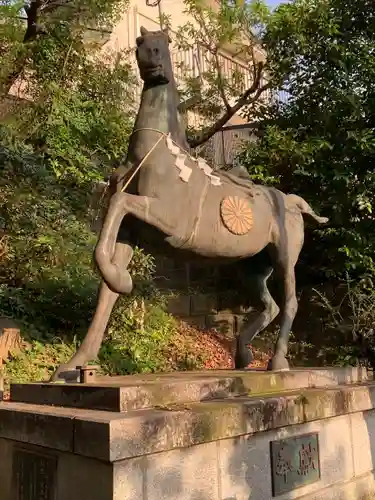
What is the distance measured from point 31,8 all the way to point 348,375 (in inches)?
272

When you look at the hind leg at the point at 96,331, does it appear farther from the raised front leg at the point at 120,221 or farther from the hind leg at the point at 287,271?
the hind leg at the point at 287,271

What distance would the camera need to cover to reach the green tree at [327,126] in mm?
8523

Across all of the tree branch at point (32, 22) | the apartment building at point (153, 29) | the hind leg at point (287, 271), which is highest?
the apartment building at point (153, 29)

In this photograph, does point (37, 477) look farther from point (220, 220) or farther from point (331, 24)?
point (331, 24)

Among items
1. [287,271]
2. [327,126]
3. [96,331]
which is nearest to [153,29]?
[327,126]

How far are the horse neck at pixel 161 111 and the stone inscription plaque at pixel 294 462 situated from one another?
2259 millimetres

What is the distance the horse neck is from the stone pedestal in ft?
6.04

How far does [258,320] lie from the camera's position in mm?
4789

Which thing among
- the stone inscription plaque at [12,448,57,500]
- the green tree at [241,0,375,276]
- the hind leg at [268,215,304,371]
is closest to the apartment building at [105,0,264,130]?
the green tree at [241,0,375,276]

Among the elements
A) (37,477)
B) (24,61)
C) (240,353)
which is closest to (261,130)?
(24,61)

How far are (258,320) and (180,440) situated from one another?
81.8 inches

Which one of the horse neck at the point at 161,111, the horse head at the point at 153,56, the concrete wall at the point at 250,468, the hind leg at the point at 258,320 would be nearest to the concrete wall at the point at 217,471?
the concrete wall at the point at 250,468

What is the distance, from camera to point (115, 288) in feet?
11.2

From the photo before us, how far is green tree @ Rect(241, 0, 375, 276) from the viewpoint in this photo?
8523 mm
